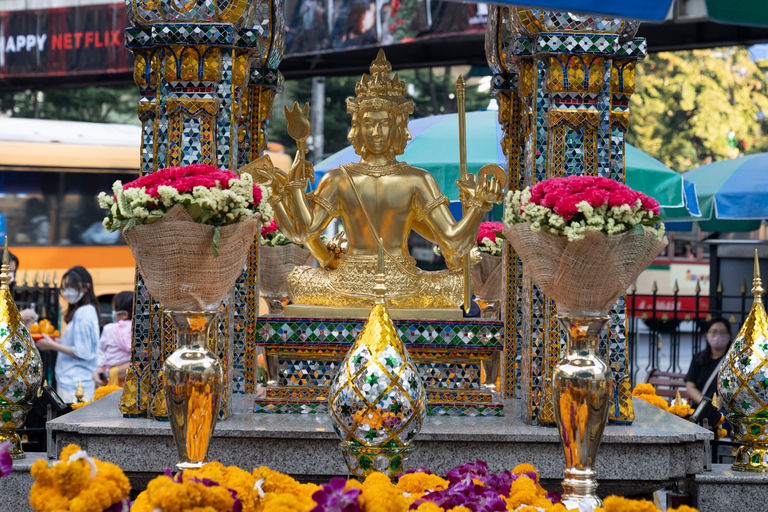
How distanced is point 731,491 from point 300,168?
11.0 feet

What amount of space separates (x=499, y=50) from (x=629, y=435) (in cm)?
291

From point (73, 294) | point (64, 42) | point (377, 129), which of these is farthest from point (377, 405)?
point (64, 42)

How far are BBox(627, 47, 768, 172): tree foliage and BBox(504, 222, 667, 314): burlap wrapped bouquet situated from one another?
1813cm

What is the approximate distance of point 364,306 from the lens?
653cm

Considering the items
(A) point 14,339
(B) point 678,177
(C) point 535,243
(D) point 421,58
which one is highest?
(D) point 421,58

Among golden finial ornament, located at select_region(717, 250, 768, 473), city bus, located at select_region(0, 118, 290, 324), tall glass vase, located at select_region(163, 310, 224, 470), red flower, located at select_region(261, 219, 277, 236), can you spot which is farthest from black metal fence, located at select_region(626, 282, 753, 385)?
city bus, located at select_region(0, 118, 290, 324)

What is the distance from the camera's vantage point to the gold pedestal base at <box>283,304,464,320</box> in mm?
6352

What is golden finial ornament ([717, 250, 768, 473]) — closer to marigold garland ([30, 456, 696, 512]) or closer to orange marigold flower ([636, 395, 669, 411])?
orange marigold flower ([636, 395, 669, 411])

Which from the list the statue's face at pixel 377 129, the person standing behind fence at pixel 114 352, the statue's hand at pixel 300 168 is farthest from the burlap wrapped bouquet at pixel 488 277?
the person standing behind fence at pixel 114 352

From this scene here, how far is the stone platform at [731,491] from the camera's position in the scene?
5289 millimetres

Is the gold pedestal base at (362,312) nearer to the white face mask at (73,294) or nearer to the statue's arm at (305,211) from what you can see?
the statue's arm at (305,211)

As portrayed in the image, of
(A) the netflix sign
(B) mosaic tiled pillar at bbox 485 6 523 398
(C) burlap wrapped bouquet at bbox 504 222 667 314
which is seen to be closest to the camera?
(C) burlap wrapped bouquet at bbox 504 222 667 314

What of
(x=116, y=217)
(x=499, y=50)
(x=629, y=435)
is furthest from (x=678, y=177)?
(x=116, y=217)

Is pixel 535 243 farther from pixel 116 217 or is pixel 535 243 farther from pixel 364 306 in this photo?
pixel 364 306
